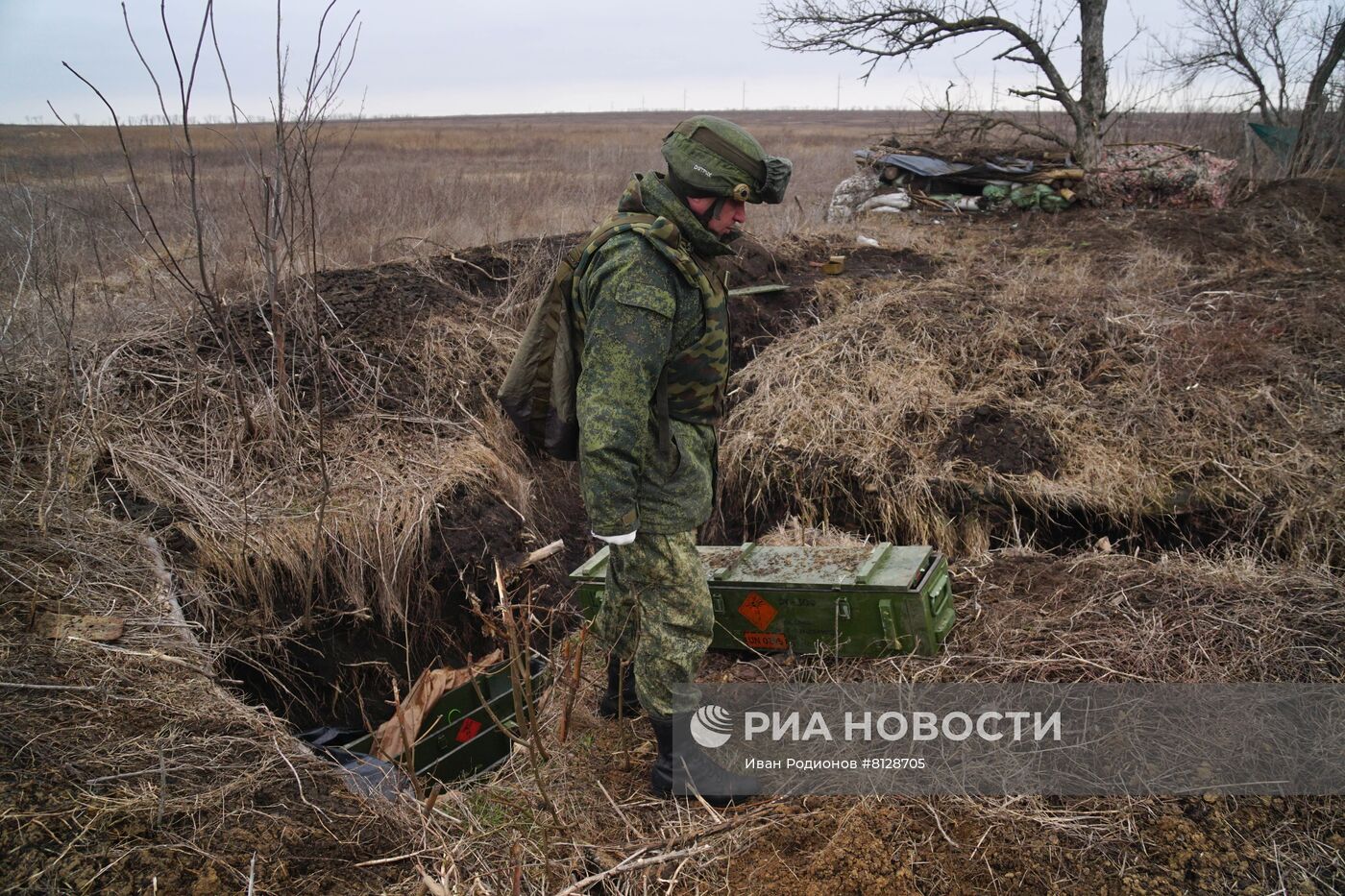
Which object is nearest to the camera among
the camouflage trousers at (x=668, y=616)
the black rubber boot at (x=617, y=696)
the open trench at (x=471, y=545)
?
the camouflage trousers at (x=668, y=616)

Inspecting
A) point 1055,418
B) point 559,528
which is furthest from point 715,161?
point 1055,418

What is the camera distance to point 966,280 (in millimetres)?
8156

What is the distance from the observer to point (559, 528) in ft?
19.1

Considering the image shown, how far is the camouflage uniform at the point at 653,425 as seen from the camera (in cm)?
272

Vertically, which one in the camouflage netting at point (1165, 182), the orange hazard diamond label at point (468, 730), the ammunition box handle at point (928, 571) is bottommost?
the orange hazard diamond label at point (468, 730)

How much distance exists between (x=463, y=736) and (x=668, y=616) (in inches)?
62.4

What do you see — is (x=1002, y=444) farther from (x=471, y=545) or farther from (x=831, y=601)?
(x=471, y=545)

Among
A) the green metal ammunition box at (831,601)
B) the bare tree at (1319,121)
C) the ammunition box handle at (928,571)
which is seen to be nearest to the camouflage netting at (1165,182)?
the bare tree at (1319,121)

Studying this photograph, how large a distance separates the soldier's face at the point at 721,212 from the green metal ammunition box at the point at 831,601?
129 centimetres

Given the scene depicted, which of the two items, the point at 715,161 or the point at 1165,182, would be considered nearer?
the point at 715,161

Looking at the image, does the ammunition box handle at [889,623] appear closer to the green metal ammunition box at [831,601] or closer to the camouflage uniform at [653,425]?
the green metal ammunition box at [831,601]

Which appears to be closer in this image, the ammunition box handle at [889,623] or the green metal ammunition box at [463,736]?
the ammunition box handle at [889,623]

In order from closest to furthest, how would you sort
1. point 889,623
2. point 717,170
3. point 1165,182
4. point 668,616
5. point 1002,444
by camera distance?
point 717,170 < point 668,616 < point 889,623 < point 1002,444 < point 1165,182

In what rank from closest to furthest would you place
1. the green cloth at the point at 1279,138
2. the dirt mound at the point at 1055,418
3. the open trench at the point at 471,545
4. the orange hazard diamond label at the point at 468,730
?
the orange hazard diamond label at the point at 468,730 → the open trench at the point at 471,545 → the dirt mound at the point at 1055,418 → the green cloth at the point at 1279,138
